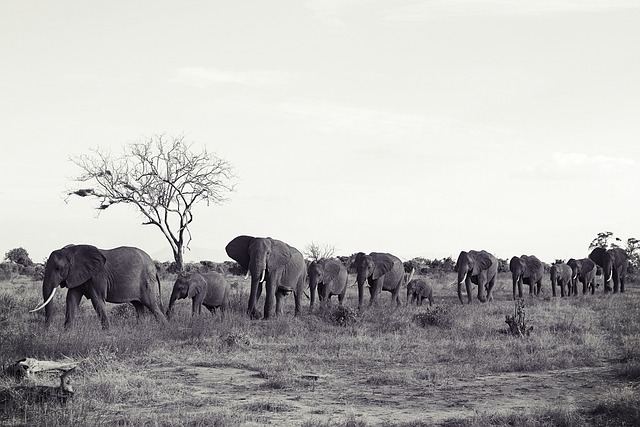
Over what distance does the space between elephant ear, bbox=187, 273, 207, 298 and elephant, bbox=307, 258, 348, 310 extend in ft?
17.1

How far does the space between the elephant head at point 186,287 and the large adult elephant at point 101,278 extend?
0.97m

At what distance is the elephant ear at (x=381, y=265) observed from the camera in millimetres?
26812

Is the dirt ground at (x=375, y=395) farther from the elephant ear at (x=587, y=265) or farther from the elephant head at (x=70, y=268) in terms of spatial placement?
the elephant ear at (x=587, y=265)

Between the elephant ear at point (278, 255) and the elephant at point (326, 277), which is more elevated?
the elephant ear at point (278, 255)

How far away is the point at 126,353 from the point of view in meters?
13.9

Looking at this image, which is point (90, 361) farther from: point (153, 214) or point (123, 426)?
point (153, 214)

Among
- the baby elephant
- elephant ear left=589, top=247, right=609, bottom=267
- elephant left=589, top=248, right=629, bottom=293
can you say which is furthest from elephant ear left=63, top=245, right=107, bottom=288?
elephant ear left=589, top=247, right=609, bottom=267

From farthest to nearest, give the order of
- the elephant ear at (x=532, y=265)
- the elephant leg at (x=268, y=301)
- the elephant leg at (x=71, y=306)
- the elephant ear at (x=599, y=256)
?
the elephant ear at (x=599, y=256) < the elephant ear at (x=532, y=265) < the elephant leg at (x=268, y=301) < the elephant leg at (x=71, y=306)

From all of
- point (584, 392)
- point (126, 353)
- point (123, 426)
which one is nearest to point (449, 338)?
point (584, 392)

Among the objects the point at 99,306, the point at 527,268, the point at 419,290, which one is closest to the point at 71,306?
the point at 99,306

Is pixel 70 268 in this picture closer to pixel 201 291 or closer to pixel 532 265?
pixel 201 291

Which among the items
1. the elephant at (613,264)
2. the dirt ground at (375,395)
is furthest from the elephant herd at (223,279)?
the elephant at (613,264)

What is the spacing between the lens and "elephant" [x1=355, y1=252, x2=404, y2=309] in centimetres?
2588

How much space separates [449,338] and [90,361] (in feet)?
28.0
